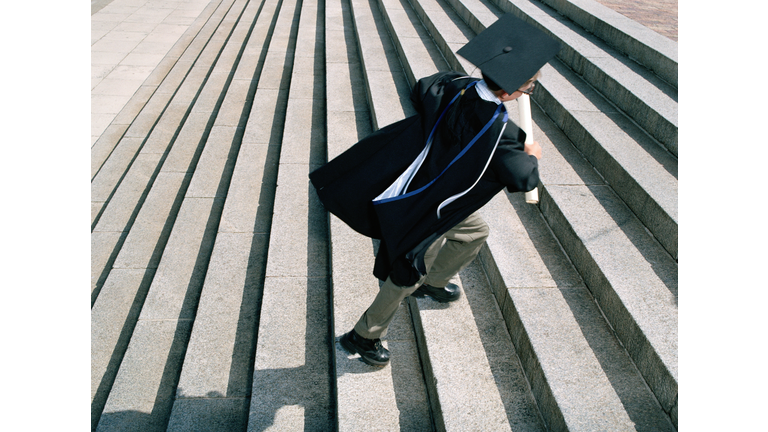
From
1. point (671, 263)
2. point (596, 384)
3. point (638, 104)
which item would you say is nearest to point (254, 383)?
point (596, 384)

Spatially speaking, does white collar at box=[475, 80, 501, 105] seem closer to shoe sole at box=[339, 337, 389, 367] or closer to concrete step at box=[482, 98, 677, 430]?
concrete step at box=[482, 98, 677, 430]

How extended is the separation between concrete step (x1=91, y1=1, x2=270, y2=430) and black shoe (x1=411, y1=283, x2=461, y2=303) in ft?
6.06

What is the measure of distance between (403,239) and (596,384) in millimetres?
1197

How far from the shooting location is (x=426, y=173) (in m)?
2.31

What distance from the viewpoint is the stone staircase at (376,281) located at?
8.68 feet

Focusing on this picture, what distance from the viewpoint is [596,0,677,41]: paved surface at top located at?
20.3ft

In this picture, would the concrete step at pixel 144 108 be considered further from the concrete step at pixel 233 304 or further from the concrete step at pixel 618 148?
the concrete step at pixel 618 148

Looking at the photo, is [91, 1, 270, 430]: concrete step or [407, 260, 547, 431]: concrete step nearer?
[407, 260, 547, 431]: concrete step

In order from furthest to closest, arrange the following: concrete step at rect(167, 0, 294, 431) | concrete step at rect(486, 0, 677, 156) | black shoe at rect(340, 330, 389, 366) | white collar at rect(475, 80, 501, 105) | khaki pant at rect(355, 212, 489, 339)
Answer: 1. concrete step at rect(486, 0, 677, 156)
2. concrete step at rect(167, 0, 294, 431)
3. black shoe at rect(340, 330, 389, 366)
4. khaki pant at rect(355, 212, 489, 339)
5. white collar at rect(475, 80, 501, 105)

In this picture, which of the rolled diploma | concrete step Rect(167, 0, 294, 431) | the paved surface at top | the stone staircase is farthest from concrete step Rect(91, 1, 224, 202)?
the paved surface at top

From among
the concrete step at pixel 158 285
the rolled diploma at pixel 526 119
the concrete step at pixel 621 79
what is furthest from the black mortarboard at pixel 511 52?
the concrete step at pixel 158 285

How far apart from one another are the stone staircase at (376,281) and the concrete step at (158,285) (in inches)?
0.6

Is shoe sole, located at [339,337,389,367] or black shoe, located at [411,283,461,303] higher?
black shoe, located at [411,283,461,303]

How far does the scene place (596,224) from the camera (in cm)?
331
